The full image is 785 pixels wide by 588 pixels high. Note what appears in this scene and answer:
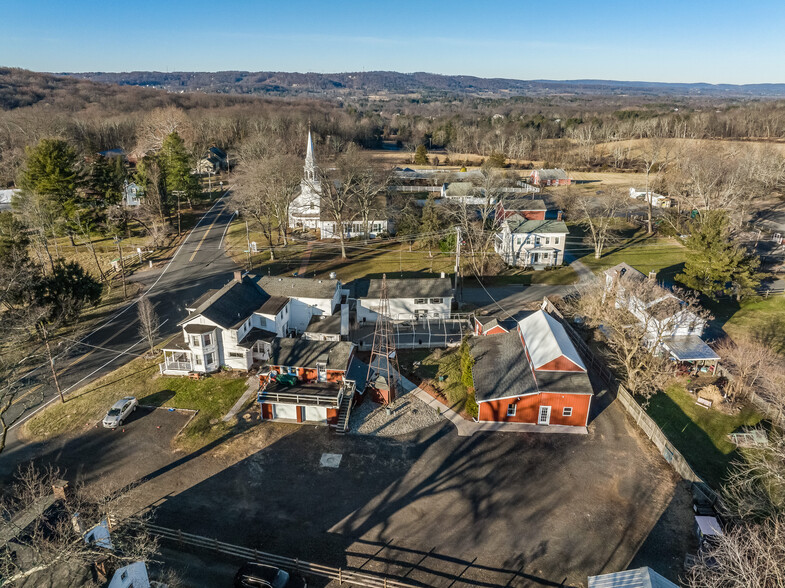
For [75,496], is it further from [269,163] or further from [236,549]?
[269,163]

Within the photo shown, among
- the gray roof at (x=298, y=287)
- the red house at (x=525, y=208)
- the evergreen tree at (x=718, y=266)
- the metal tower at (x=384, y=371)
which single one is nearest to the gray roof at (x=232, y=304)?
the gray roof at (x=298, y=287)

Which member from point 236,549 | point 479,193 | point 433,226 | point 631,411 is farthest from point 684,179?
point 236,549

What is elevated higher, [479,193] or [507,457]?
[479,193]

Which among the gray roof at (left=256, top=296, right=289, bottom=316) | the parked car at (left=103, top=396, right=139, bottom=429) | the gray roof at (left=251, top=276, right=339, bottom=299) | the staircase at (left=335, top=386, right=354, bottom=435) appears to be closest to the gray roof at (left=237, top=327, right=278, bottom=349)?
the gray roof at (left=256, top=296, right=289, bottom=316)

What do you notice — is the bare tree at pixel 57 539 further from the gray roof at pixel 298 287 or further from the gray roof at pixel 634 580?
the gray roof at pixel 298 287

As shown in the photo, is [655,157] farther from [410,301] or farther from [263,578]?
[263,578]

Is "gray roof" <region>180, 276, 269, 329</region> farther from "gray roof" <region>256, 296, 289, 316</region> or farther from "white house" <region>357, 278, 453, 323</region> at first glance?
"white house" <region>357, 278, 453, 323</region>

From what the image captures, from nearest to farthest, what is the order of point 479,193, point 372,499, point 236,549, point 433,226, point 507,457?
1. point 236,549
2. point 372,499
3. point 507,457
4. point 433,226
5. point 479,193

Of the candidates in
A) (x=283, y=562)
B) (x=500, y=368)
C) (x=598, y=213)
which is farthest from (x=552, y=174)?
(x=283, y=562)
